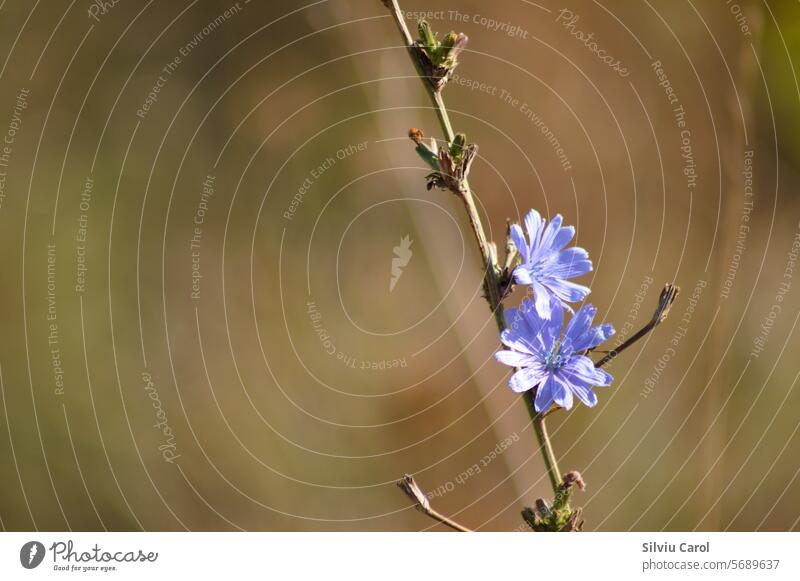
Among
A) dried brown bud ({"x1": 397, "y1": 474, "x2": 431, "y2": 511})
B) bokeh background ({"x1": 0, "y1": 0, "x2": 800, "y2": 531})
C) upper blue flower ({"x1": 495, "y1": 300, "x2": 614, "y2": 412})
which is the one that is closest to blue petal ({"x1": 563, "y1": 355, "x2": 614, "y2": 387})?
upper blue flower ({"x1": 495, "y1": 300, "x2": 614, "y2": 412})

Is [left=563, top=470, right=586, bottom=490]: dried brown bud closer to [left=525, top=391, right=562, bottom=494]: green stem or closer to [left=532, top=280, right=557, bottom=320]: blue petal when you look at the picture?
[left=525, top=391, right=562, bottom=494]: green stem

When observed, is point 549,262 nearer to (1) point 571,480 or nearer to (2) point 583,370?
(2) point 583,370

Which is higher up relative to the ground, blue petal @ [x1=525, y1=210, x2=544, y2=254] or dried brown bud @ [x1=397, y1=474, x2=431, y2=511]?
blue petal @ [x1=525, y1=210, x2=544, y2=254]

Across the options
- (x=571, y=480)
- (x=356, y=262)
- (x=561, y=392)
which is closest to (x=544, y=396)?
(x=561, y=392)

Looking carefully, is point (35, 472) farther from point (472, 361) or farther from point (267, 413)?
point (472, 361)

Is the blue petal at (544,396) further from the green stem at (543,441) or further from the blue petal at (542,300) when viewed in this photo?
the blue petal at (542,300)

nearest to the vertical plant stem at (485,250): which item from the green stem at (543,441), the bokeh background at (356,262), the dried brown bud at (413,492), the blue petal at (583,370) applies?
the green stem at (543,441)
